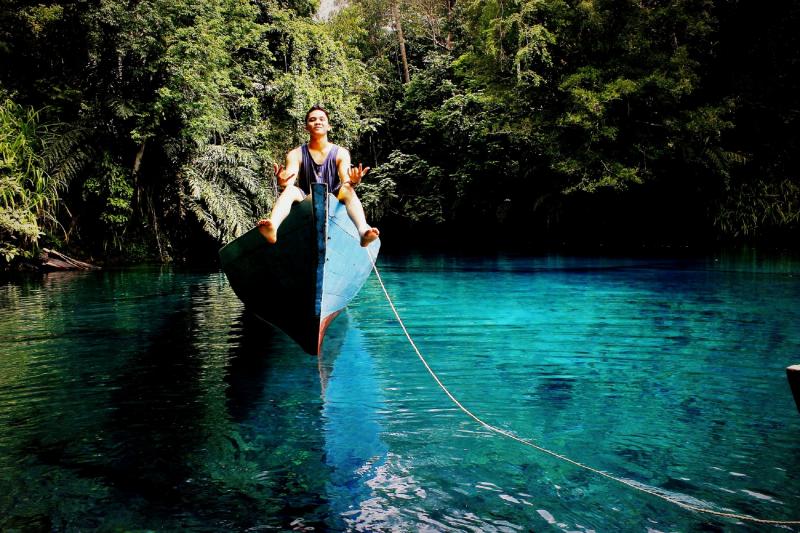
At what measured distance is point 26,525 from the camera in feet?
8.18

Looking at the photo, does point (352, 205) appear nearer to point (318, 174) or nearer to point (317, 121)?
point (318, 174)

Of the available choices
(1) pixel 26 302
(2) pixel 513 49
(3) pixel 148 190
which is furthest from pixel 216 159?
(2) pixel 513 49

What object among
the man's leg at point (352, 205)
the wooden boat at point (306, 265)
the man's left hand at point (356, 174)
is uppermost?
the man's left hand at point (356, 174)

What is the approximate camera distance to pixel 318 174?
601 cm

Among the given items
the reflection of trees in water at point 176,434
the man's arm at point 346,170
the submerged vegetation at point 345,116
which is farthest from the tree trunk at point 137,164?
the man's arm at point 346,170

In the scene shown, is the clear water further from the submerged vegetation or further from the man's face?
the submerged vegetation

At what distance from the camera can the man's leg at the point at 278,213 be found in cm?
508

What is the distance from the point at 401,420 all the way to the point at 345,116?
16250 millimetres

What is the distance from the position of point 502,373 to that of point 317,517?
259 cm

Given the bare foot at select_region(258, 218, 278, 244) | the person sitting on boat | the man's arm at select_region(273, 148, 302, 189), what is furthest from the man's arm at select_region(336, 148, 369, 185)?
the bare foot at select_region(258, 218, 278, 244)

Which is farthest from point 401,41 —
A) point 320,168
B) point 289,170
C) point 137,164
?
point 289,170

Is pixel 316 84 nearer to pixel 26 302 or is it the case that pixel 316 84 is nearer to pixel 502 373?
pixel 26 302

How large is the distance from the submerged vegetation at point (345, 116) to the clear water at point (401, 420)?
7.81 meters

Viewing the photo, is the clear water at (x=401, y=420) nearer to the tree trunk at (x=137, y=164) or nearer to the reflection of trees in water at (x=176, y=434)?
the reflection of trees in water at (x=176, y=434)
